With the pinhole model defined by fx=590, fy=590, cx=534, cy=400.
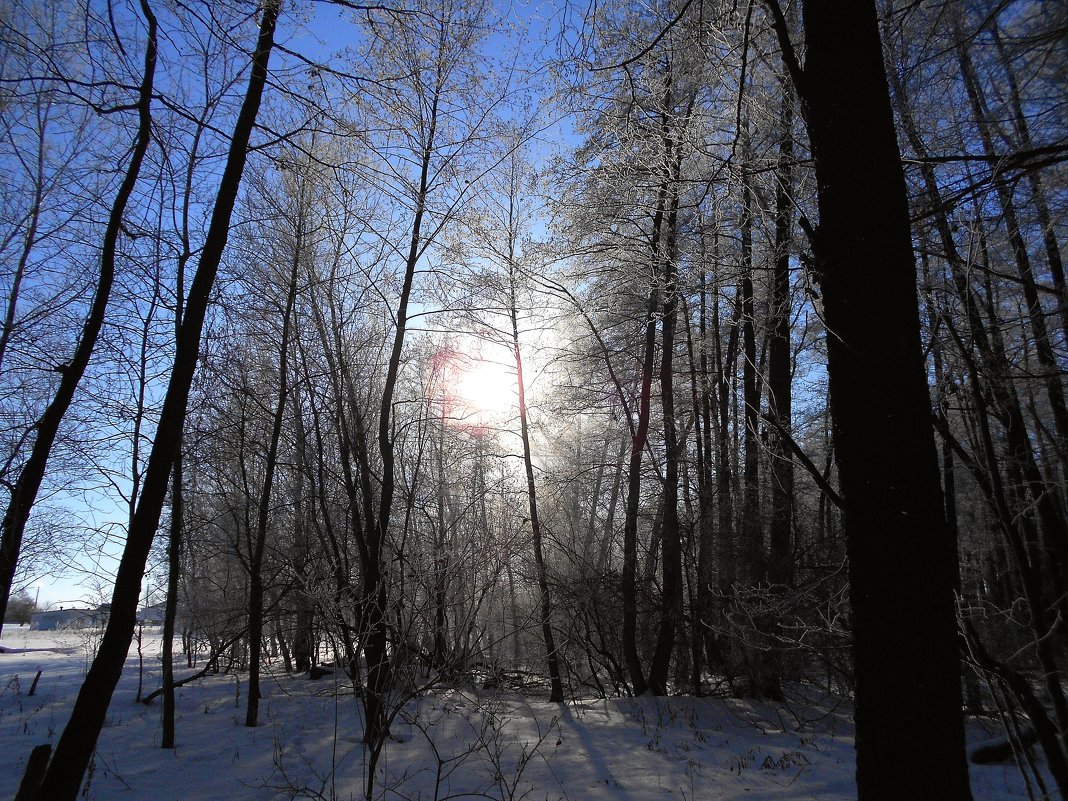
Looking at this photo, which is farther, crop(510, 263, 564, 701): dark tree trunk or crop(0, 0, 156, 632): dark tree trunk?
crop(510, 263, 564, 701): dark tree trunk

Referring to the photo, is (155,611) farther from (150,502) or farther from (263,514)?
(150,502)

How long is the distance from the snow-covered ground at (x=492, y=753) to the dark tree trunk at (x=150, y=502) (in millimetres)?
1466

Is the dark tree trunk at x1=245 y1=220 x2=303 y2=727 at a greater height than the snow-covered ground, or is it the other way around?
the dark tree trunk at x1=245 y1=220 x2=303 y2=727

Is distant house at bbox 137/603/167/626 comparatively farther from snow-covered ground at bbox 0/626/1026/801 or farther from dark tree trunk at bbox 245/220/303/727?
snow-covered ground at bbox 0/626/1026/801

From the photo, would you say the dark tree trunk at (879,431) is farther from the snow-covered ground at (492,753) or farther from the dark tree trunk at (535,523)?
the dark tree trunk at (535,523)

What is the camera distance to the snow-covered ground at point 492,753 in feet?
17.3

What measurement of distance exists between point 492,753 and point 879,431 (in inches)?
243

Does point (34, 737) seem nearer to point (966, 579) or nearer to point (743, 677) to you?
point (743, 677)

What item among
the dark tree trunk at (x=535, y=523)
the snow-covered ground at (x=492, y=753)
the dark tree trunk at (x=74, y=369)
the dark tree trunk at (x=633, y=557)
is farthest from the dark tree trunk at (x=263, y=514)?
the dark tree trunk at (x=633, y=557)

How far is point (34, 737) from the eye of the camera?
8617 mm

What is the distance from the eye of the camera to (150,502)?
14.7 feet

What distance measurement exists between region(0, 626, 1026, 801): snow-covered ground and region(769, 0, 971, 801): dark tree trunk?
275 cm

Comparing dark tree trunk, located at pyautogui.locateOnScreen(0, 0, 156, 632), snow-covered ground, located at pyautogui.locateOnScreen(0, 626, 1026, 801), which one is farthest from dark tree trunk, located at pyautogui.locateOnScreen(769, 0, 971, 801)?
dark tree trunk, located at pyautogui.locateOnScreen(0, 0, 156, 632)

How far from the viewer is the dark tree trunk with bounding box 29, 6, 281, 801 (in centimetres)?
394
